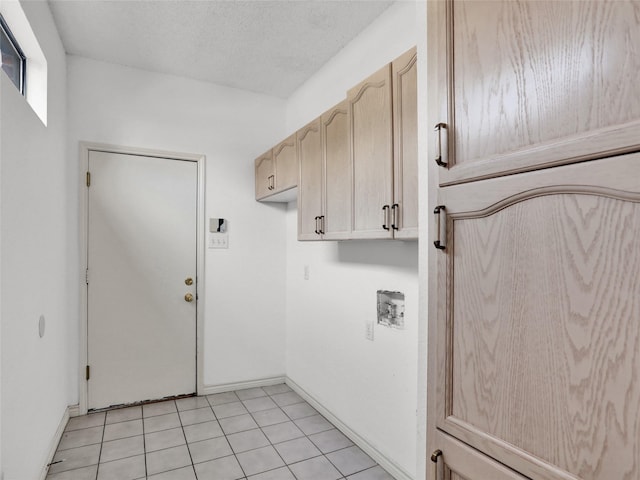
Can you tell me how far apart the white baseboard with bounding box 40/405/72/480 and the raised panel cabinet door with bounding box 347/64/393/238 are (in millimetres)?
2160

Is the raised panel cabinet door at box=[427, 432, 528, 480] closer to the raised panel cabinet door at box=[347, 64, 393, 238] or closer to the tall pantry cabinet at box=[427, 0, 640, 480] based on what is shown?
the tall pantry cabinet at box=[427, 0, 640, 480]

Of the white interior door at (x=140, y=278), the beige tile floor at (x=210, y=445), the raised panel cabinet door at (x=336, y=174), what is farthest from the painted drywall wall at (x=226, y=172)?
the raised panel cabinet door at (x=336, y=174)

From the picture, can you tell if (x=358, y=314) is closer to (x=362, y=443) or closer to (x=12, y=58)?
(x=362, y=443)

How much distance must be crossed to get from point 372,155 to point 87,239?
2351 millimetres

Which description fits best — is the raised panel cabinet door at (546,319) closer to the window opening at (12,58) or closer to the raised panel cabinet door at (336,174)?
→ the raised panel cabinet door at (336,174)

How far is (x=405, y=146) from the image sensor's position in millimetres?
1663

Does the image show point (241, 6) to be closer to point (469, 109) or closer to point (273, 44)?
point (273, 44)

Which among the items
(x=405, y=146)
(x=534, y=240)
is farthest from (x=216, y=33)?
(x=534, y=240)

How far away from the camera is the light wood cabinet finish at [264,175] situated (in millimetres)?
3160

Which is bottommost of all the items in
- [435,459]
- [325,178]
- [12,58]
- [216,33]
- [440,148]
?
[435,459]

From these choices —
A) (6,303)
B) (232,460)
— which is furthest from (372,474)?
(6,303)

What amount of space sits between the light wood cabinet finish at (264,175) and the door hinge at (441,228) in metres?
2.23

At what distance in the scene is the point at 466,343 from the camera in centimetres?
97

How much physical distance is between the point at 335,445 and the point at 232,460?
2.14 feet
